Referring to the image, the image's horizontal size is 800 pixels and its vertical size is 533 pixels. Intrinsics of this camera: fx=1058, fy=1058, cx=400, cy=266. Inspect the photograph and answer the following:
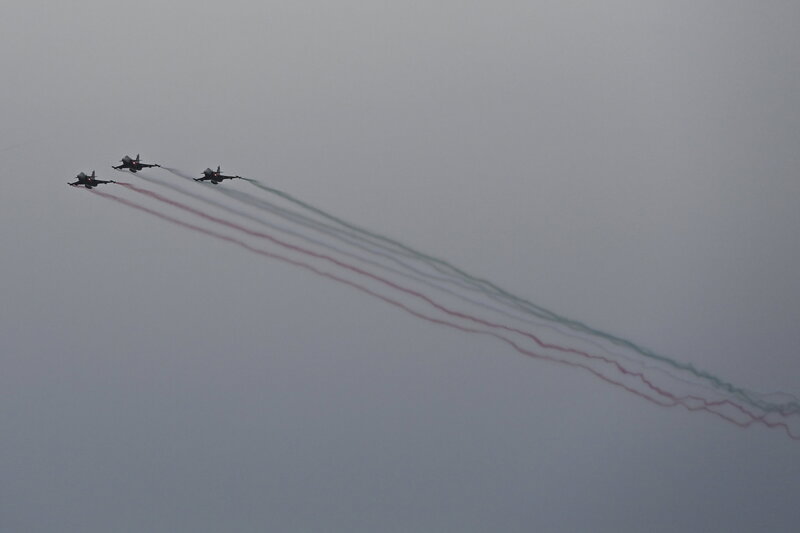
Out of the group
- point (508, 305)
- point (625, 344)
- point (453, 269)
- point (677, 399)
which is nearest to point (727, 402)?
point (677, 399)

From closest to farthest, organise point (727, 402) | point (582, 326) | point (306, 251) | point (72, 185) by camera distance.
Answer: point (72, 185), point (306, 251), point (582, 326), point (727, 402)

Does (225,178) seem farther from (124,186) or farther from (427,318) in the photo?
(427,318)

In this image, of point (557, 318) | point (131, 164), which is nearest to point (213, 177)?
point (131, 164)

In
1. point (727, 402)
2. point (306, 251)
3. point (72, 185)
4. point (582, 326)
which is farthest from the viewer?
point (727, 402)

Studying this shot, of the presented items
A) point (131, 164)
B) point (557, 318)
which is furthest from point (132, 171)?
point (557, 318)

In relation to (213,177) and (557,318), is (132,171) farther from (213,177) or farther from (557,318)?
(557,318)

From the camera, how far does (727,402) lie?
1222 centimetres

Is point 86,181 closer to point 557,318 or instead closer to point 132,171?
point 132,171

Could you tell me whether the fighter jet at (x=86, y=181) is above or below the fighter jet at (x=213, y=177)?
below

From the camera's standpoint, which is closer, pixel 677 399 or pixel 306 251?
pixel 306 251

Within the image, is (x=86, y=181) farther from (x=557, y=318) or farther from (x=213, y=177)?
(x=557, y=318)

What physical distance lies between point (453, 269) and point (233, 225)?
2287 millimetres

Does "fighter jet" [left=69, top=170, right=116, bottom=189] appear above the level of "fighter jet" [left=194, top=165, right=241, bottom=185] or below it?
below

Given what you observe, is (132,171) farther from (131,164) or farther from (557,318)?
(557,318)
